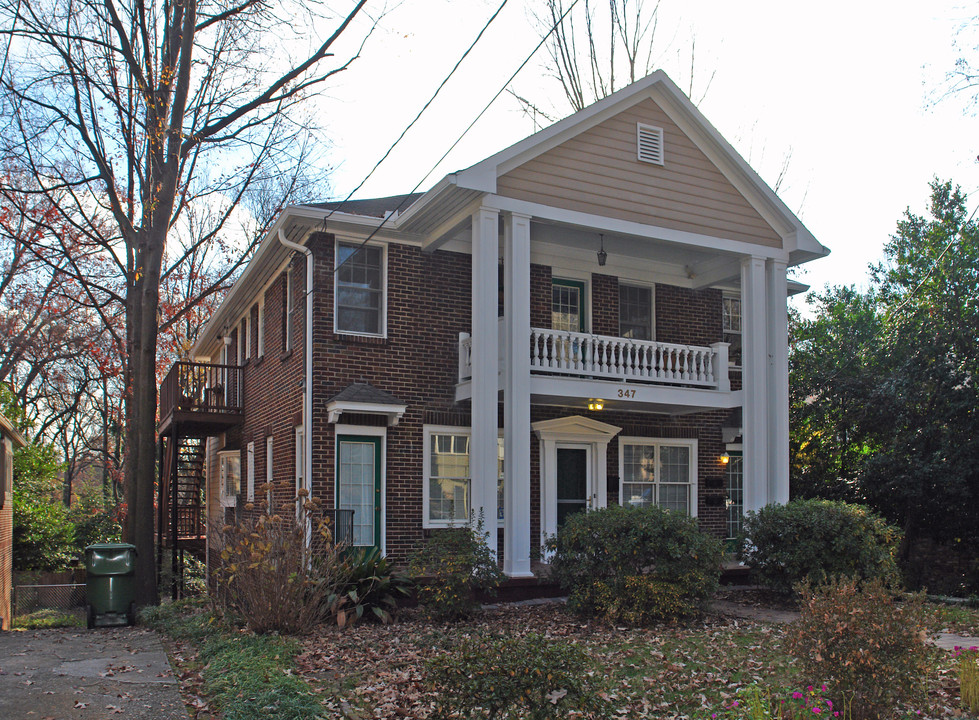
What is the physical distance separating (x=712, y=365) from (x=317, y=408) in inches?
274

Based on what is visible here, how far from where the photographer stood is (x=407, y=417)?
550 inches

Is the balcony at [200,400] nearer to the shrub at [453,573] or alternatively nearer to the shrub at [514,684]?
the shrub at [453,573]

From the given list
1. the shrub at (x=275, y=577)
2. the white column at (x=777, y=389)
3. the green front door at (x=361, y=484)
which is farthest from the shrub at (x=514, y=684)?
the white column at (x=777, y=389)

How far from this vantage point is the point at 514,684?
5.42m

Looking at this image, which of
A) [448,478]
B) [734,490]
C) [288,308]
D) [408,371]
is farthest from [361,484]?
[734,490]

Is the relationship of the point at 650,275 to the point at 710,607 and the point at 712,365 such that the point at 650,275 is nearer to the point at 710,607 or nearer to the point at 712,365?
the point at 712,365

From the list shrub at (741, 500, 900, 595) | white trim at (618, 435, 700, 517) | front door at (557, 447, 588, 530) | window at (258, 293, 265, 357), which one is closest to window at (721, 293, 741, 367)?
white trim at (618, 435, 700, 517)

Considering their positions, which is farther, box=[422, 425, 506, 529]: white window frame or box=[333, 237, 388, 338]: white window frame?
box=[422, 425, 506, 529]: white window frame

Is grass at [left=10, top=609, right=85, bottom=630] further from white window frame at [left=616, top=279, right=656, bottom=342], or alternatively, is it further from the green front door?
white window frame at [left=616, top=279, right=656, bottom=342]

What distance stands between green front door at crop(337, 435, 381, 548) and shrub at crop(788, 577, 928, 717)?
8510 millimetres

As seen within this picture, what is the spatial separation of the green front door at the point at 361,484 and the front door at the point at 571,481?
11.0ft

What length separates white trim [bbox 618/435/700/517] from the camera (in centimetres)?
1577

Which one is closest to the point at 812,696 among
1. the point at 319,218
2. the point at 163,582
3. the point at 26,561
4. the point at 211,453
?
the point at 319,218

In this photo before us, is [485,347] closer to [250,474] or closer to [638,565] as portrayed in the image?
[638,565]
